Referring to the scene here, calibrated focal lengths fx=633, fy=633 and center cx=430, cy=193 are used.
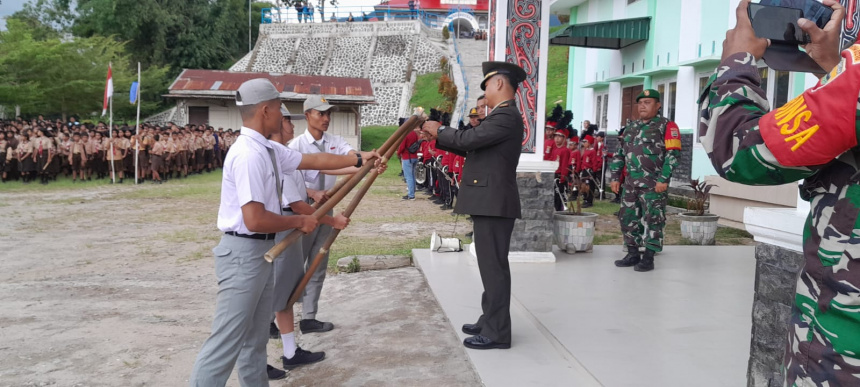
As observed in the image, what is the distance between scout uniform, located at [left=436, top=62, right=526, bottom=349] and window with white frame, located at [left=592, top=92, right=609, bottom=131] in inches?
479

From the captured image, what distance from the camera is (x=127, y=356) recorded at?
427cm

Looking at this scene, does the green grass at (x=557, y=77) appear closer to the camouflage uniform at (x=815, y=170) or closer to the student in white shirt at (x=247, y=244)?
the student in white shirt at (x=247, y=244)

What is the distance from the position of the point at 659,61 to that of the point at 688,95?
1468mm

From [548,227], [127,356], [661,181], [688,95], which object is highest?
[688,95]

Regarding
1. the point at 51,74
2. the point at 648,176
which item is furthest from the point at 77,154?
the point at 648,176

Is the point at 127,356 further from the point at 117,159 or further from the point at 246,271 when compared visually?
the point at 117,159

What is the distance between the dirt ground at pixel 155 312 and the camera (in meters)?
3.97

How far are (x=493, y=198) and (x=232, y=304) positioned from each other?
180cm

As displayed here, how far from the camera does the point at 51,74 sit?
84.9 ft

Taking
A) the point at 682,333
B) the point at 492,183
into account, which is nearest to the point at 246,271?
the point at 492,183

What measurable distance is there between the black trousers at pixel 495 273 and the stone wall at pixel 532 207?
92.4 inches

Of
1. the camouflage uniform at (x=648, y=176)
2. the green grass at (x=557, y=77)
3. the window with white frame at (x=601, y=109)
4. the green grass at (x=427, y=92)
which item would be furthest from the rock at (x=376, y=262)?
the green grass at (x=427, y=92)

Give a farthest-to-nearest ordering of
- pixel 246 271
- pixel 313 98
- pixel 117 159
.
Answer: pixel 117 159
pixel 313 98
pixel 246 271

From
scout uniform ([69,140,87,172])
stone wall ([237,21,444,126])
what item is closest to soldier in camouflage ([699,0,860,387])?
scout uniform ([69,140,87,172])
